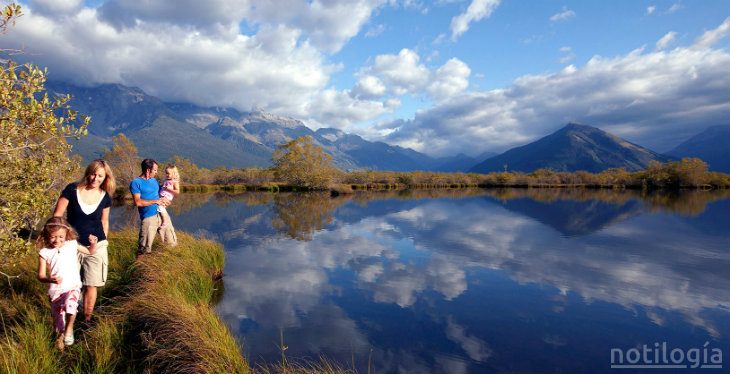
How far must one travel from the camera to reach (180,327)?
5836mm

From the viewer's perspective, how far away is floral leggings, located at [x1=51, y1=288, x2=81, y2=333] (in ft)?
18.1

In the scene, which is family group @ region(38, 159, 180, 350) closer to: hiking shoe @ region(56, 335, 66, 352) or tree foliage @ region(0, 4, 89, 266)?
hiking shoe @ region(56, 335, 66, 352)

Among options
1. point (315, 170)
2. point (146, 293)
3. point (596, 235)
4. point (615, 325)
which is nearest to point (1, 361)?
point (146, 293)

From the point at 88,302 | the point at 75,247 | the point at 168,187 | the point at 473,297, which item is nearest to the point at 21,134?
the point at 75,247

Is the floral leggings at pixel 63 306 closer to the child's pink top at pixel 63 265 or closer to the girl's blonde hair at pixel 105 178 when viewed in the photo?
the child's pink top at pixel 63 265

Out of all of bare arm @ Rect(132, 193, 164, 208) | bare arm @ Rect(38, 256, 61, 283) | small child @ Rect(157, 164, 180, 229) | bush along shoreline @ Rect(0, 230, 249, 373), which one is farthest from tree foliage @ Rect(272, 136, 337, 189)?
bare arm @ Rect(38, 256, 61, 283)

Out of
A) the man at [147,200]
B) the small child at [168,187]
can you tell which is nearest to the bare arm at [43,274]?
the man at [147,200]

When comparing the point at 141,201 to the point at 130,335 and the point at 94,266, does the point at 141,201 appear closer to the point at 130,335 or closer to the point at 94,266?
the point at 94,266

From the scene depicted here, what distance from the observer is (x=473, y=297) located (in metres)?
12.1

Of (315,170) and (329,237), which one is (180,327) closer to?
(329,237)

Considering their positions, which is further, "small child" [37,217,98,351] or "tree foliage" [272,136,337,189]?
"tree foliage" [272,136,337,189]

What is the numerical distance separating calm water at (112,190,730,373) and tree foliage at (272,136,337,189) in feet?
172

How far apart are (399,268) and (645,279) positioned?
33.3ft

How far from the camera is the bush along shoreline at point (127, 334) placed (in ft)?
16.4
